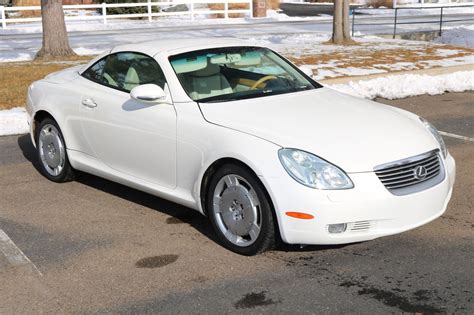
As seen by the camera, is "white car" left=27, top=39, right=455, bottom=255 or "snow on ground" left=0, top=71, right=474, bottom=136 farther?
"snow on ground" left=0, top=71, right=474, bottom=136

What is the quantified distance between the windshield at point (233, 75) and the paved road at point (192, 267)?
1078 mm

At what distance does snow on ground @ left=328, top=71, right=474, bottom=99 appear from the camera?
1183 centimetres

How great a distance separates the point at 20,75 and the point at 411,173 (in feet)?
34.7

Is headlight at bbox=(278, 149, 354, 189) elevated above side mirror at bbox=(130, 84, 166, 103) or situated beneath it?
situated beneath

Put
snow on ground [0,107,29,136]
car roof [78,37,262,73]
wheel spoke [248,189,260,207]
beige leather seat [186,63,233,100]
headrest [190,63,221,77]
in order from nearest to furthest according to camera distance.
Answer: wheel spoke [248,189,260,207] → beige leather seat [186,63,233,100] → headrest [190,63,221,77] → car roof [78,37,262,73] → snow on ground [0,107,29,136]

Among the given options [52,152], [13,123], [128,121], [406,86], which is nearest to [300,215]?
[128,121]

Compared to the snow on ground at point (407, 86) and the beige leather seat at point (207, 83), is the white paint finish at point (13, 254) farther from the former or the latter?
the snow on ground at point (407, 86)

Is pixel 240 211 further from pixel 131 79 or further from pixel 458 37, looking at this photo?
pixel 458 37

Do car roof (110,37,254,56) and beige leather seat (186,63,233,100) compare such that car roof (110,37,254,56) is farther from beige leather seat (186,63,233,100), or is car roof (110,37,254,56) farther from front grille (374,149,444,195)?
front grille (374,149,444,195)

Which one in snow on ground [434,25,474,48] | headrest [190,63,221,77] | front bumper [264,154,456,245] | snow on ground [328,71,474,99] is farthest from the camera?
snow on ground [434,25,474,48]

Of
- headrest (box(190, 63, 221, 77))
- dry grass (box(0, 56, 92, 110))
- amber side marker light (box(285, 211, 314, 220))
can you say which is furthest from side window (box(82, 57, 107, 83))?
dry grass (box(0, 56, 92, 110))

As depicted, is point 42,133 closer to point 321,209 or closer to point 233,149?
point 233,149

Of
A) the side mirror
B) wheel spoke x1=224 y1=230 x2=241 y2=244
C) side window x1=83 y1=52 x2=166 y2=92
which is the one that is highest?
side window x1=83 y1=52 x2=166 y2=92

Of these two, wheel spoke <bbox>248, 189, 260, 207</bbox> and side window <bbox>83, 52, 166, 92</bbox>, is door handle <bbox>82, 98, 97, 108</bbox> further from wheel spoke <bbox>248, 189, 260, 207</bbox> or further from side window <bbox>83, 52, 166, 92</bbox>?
wheel spoke <bbox>248, 189, 260, 207</bbox>
